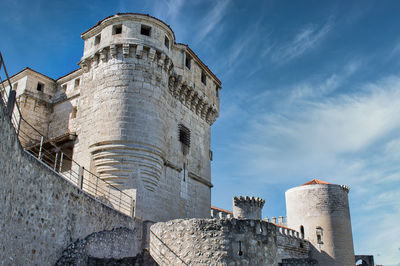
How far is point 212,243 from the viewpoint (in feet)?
33.1

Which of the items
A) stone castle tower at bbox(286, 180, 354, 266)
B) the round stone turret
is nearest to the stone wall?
the round stone turret

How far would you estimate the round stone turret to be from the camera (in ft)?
63.1

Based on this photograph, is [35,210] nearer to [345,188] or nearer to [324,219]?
[324,219]

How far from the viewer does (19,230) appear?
8367 millimetres

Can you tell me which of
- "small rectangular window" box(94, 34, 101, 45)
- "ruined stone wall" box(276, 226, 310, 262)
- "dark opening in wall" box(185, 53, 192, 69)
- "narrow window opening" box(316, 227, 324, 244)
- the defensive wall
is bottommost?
the defensive wall

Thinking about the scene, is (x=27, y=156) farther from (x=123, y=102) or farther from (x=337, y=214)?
(x=337, y=214)

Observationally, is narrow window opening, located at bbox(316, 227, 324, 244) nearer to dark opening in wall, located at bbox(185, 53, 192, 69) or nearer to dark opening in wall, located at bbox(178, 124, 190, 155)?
dark opening in wall, located at bbox(178, 124, 190, 155)

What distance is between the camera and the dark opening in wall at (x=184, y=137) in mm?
19000

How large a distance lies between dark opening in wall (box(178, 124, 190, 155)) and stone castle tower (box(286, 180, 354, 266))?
1219cm

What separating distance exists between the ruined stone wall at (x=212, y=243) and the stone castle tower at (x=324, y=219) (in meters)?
17.6

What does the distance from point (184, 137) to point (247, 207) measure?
4.23 meters

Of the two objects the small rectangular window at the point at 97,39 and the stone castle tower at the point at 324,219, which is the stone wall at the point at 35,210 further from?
the stone castle tower at the point at 324,219

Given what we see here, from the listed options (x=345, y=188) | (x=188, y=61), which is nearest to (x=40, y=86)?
(x=188, y=61)

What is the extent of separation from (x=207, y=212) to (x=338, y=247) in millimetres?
11317
